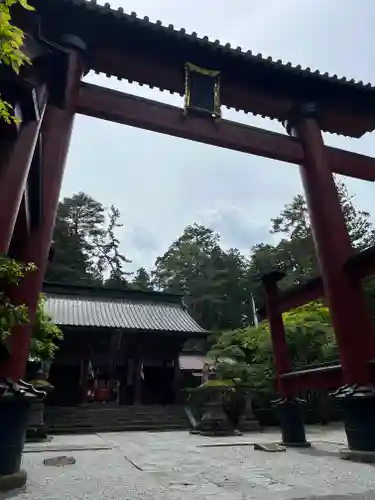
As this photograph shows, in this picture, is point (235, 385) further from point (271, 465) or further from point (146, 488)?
point (146, 488)

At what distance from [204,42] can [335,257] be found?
195 inches

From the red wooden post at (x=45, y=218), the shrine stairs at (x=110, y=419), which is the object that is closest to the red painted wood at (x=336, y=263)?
the red wooden post at (x=45, y=218)

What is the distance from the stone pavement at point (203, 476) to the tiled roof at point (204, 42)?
24.0 feet

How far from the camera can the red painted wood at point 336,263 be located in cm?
743

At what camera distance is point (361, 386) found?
7.11m

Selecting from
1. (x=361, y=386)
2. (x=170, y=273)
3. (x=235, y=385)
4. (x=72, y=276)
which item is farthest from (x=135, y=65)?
(x=170, y=273)

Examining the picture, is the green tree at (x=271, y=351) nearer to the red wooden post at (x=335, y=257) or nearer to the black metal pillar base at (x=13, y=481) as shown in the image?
the red wooden post at (x=335, y=257)

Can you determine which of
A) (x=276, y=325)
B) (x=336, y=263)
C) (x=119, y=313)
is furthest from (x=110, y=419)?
(x=336, y=263)

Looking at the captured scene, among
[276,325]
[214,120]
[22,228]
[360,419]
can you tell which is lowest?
[360,419]

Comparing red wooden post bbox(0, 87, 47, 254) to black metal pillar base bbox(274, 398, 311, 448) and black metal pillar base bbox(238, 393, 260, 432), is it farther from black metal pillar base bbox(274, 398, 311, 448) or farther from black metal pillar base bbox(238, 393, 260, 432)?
black metal pillar base bbox(238, 393, 260, 432)

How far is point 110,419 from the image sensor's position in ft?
56.2

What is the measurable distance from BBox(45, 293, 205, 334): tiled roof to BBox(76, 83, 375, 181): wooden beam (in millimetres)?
12686

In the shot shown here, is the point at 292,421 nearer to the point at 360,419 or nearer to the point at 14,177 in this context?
the point at 360,419

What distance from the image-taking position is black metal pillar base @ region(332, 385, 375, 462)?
6871 millimetres
